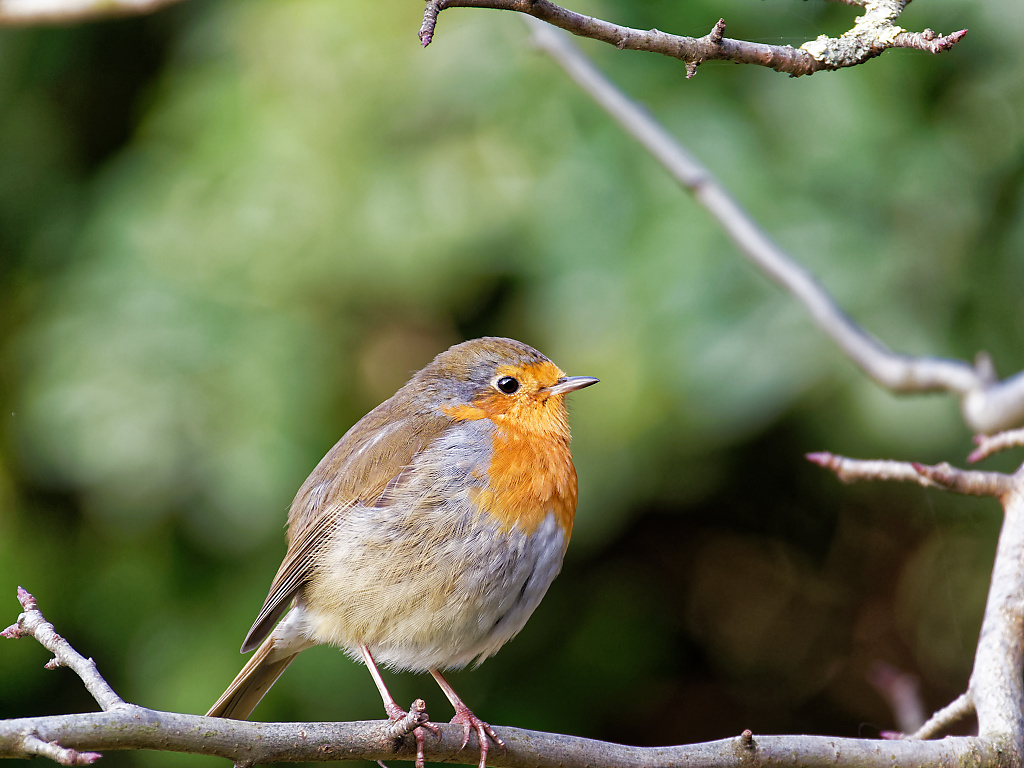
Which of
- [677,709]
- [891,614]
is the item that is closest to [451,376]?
[677,709]

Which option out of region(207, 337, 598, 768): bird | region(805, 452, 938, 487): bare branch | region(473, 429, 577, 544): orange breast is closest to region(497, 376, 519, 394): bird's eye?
region(207, 337, 598, 768): bird

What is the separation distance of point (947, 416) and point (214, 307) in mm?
2847

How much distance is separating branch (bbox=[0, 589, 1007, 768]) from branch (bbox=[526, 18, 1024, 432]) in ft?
3.06

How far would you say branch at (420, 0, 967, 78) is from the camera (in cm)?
144

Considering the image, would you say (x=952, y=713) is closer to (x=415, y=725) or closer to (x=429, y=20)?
(x=415, y=725)

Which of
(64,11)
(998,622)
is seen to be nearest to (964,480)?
(998,622)

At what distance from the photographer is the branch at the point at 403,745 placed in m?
1.81

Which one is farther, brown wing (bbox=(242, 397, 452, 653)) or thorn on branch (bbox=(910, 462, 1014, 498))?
brown wing (bbox=(242, 397, 452, 653))

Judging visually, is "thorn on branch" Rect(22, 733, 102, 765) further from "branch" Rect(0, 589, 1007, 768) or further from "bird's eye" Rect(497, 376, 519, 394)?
"bird's eye" Rect(497, 376, 519, 394)

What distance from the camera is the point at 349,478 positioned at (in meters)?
3.10

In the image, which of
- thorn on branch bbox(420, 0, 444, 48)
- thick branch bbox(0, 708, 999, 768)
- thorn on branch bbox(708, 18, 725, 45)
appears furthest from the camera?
thick branch bbox(0, 708, 999, 768)

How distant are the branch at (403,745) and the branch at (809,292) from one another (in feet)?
3.06

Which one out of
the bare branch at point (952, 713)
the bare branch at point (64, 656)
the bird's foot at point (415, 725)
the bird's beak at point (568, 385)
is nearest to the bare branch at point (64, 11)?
the bird's beak at point (568, 385)

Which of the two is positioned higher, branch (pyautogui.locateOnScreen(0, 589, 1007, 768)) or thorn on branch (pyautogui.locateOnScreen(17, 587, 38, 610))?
thorn on branch (pyautogui.locateOnScreen(17, 587, 38, 610))
